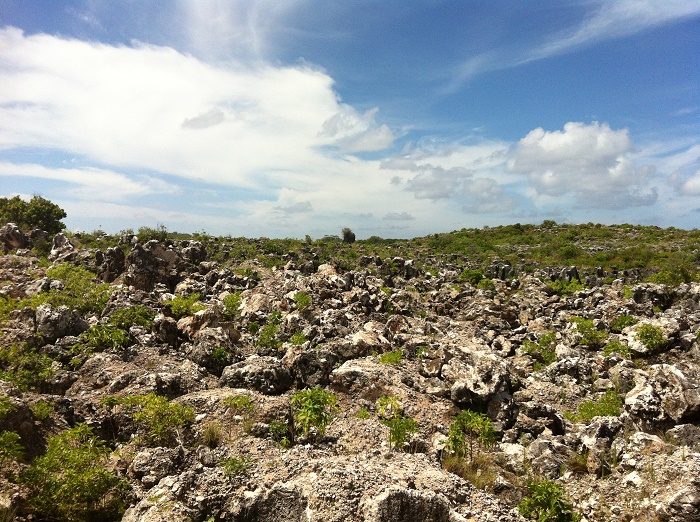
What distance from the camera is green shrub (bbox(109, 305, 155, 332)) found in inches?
774

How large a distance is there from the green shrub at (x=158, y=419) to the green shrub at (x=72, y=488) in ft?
6.04

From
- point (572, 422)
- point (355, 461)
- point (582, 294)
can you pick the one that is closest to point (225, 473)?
point (355, 461)

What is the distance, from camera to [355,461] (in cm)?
920

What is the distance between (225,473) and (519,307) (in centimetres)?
2415

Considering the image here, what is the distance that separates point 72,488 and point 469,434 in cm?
1032

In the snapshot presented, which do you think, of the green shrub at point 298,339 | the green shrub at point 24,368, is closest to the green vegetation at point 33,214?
the green shrub at point 24,368

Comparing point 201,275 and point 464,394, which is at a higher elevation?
point 201,275

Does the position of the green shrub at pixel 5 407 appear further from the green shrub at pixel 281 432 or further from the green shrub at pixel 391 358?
the green shrub at pixel 391 358

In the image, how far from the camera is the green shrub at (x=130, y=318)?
19656 millimetres

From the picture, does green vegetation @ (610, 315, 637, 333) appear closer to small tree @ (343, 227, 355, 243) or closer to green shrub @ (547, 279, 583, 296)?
green shrub @ (547, 279, 583, 296)

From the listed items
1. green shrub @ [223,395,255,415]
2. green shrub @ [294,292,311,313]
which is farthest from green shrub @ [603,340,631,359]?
green shrub @ [223,395,255,415]

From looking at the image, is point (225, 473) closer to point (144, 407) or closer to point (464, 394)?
point (144, 407)

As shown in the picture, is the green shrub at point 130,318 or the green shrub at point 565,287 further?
the green shrub at point 565,287

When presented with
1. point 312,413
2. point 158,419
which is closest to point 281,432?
point 312,413
